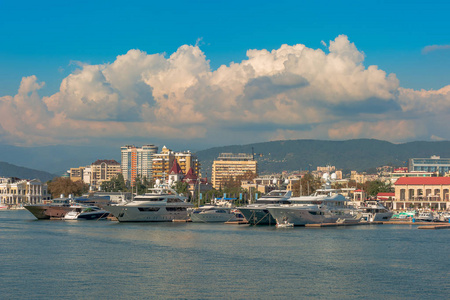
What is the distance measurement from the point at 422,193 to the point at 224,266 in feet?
442

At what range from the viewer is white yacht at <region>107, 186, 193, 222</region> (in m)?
102

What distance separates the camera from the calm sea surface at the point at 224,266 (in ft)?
132

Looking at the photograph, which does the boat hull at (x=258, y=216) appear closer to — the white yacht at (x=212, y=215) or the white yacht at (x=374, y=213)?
the white yacht at (x=212, y=215)

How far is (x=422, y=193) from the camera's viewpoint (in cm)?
17400

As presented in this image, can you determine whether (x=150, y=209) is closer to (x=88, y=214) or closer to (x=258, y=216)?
(x=258, y=216)

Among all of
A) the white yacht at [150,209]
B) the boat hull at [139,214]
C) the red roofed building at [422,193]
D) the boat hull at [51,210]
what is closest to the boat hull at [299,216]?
the white yacht at [150,209]

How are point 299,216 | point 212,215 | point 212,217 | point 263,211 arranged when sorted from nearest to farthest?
point 299,216, point 263,211, point 212,217, point 212,215

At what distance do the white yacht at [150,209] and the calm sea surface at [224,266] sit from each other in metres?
22.6

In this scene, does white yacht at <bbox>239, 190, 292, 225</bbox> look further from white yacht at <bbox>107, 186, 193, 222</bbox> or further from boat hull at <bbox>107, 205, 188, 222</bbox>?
boat hull at <bbox>107, 205, 188, 222</bbox>

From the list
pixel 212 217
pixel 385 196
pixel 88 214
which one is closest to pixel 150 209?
pixel 212 217

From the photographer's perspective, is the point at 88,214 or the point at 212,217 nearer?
the point at 212,217

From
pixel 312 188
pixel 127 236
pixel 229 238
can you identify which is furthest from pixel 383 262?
pixel 312 188

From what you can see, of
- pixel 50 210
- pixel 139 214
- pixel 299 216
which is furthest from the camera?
pixel 50 210

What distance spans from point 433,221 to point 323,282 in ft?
236
